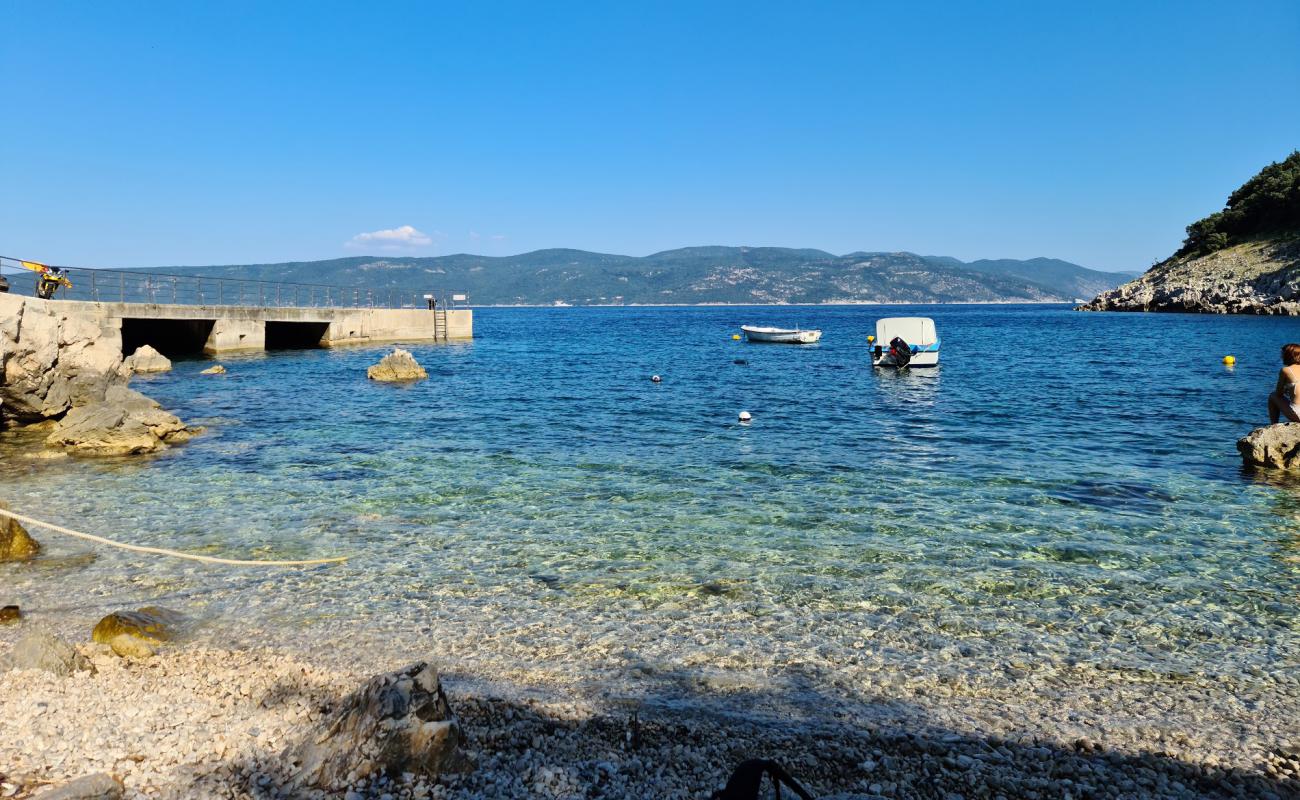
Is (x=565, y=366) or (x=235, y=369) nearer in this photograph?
(x=235, y=369)

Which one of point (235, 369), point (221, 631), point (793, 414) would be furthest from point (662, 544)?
point (235, 369)

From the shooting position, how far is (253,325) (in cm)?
5322

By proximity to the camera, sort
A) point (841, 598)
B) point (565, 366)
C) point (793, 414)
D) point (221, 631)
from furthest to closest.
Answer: point (565, 366) → point (793, 414) → point (841, 598) → point (221, 631)

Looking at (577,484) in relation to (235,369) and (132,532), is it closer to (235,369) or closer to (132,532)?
(132,532)

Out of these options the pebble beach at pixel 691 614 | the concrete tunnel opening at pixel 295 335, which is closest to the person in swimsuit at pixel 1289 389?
the pebble beach at pixel 691 614

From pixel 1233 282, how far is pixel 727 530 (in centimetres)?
12257

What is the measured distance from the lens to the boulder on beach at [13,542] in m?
10.9

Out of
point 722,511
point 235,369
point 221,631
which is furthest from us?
point 235,369

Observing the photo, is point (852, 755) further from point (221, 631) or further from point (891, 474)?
point (891, 474)

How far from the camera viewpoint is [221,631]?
8656mm

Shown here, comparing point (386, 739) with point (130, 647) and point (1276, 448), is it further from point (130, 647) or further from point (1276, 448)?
point (1276, 448)

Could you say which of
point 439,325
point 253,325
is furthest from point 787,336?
point 253,325

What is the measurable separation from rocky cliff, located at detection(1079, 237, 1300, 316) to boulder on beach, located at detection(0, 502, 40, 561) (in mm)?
114470

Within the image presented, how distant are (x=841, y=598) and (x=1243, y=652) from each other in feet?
13.2
